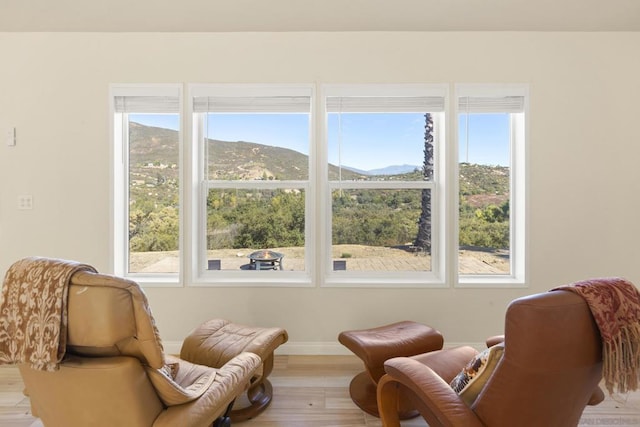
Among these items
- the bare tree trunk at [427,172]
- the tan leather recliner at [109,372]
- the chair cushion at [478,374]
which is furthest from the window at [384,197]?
the tan leather recliner at [109,372]

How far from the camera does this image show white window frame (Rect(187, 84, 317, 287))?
2.78 metres

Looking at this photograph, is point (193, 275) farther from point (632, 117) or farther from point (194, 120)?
point (632, 117)

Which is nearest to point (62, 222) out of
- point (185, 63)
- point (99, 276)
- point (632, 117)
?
point (185, 63)

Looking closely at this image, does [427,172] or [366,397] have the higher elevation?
[427,172]

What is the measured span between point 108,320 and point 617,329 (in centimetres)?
173

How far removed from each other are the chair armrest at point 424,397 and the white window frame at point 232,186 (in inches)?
49.0

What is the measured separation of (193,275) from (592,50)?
3848 mm

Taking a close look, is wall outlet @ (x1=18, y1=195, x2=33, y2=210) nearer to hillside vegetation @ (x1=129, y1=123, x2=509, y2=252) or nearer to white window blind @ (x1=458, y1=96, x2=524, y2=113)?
hillside vegetation @ (x1=129, y1=123, x2=509, y2=252)

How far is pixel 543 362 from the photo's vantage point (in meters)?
1.11

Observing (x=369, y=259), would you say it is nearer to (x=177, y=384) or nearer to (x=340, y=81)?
(x=340, y=81)

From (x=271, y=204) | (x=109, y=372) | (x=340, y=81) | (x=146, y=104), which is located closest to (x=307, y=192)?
(x=271, y=204)

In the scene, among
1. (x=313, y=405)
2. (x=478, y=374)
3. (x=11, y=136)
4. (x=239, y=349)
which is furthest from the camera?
(x=11, y=136)

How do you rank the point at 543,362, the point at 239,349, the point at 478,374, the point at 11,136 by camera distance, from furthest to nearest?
the point at 11,136, the point at 239,349, the point at 478,374, the point at 543,362

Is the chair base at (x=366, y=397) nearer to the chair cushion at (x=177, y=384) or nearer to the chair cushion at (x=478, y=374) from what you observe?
the chair cushion at (x=478, y=374)
